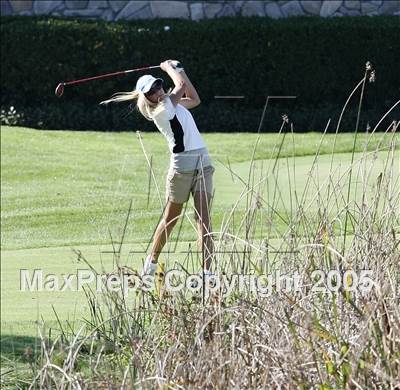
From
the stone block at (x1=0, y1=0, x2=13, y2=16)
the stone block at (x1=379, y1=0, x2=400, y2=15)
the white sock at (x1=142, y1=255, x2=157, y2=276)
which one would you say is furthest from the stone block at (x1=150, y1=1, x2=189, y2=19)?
the white sock at (x1=142, y1=255, x2=157, y2=276)

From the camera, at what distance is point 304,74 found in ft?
61.1

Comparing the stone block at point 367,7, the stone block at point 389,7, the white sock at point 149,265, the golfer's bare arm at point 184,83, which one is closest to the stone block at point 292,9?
the stone block at point 367,7

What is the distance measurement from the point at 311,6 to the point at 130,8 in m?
3.05

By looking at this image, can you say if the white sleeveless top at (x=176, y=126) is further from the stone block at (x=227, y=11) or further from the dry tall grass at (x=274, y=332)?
the stone block at (x=227, y=11)

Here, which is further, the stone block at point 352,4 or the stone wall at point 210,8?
the stone block at point 352,4

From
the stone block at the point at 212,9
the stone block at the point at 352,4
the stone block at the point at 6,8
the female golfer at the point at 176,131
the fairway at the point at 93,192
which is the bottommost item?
the fairway at the point at 93,192

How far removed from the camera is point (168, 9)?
20156mm

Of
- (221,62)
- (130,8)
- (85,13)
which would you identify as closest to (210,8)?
(130,8)

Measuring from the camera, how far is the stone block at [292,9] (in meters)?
20.3

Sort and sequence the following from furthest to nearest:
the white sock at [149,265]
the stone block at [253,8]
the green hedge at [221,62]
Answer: the stone block at [253,8] → the green hedge at [221,62] → the white sock at [149,265]

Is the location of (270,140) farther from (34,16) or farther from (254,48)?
(34,16)

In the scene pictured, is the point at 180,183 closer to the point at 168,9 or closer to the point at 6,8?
the point at 168,9

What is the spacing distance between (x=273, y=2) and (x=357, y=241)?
15.2 metres

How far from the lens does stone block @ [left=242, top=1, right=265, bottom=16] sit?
20.3 meters
